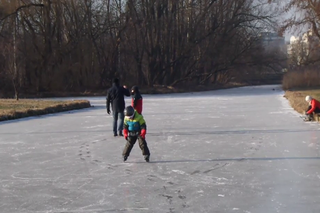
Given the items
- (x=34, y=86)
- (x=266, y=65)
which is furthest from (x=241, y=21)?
(x=34, y=86)

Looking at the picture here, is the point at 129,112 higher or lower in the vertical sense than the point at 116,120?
higher

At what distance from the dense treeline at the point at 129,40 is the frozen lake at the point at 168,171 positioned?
99.2 ft

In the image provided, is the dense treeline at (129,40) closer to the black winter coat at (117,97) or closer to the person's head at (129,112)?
the black winter coat at (117,97)

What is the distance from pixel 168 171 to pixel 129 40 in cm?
4101

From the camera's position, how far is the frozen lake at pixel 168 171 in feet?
19.9

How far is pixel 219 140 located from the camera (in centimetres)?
1157

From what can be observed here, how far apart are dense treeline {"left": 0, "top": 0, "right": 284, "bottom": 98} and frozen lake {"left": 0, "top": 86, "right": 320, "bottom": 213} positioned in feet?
99.2

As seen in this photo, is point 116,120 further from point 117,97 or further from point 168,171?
point 168,171

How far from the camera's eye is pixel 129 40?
48.2 m

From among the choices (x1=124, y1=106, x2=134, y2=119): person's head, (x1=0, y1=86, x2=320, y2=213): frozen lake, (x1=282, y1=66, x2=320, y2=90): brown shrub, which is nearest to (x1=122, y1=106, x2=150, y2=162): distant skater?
(x1=124, y1=106, x2=134, y2=119): person's head

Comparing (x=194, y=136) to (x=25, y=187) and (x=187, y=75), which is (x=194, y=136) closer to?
(x=25, y=187)

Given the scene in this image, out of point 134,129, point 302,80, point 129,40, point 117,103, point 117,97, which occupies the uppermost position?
point 129,40

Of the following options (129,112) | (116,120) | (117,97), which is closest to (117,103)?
(117,97)

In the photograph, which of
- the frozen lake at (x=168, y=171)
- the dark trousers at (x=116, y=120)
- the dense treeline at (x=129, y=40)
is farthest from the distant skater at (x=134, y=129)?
the dense treeline at (x=129, y=40)
